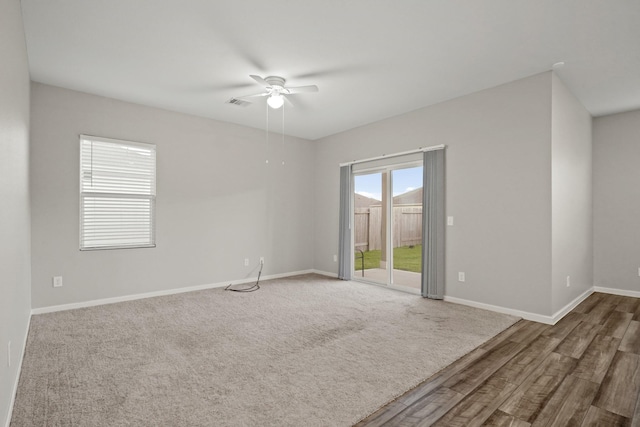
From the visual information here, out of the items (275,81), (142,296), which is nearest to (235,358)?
(142,296)

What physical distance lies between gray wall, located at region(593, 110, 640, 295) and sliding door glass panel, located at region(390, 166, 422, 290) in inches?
117

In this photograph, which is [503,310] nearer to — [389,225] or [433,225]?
[433,225]

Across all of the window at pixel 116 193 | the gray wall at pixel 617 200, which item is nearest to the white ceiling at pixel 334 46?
the gray wall at pixel 617 200

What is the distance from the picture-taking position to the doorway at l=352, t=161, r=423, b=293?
499 cm

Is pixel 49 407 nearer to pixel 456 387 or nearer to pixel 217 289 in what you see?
pixel 456 387

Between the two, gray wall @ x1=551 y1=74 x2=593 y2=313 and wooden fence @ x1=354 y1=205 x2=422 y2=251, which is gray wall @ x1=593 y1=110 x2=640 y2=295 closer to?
gray wall @ x1=551 y1=74 x2=593 y2=313

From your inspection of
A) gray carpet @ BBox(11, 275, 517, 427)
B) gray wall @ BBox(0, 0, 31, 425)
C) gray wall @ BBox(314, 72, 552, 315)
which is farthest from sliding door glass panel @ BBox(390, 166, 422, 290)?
gray wall @ BBox(0, 0, 31, 425)

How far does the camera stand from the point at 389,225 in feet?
17.4

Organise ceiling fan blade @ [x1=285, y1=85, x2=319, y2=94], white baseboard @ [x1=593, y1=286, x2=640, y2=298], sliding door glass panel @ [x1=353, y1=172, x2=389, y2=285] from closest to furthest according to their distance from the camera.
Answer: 1. ceiling fan blade @ [x1=285, y1=85, x2=319, y2=94]
2. white baseboard @ [x1=593, y1=286, x2=640, y2=298]
3. sliding door glass panel @ [x1=353, y1=172, x2=389, y2=285]

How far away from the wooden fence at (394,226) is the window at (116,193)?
350cm

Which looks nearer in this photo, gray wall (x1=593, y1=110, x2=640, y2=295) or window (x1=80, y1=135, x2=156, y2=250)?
window (x1=80, y1=135, x2=156, y2=250)

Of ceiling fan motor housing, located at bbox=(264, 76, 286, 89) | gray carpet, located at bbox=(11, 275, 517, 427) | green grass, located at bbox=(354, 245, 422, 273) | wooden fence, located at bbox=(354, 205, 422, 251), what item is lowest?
gray carpet, located at bbox=(11, 275, 517, 427)

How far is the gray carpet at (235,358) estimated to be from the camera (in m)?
1.96

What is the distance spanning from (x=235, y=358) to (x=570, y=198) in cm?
449
